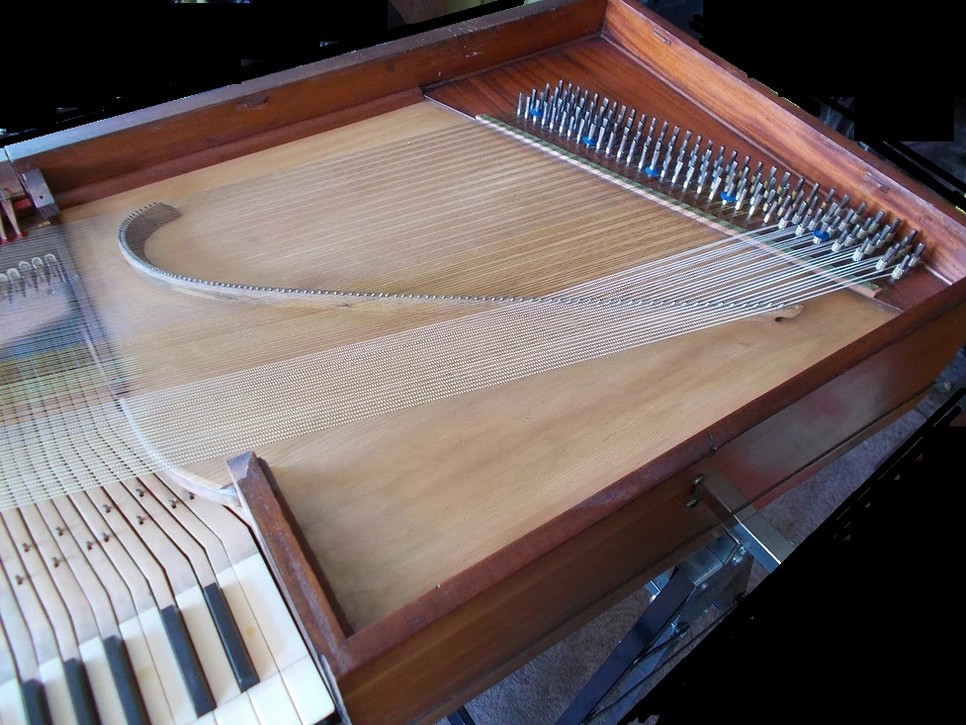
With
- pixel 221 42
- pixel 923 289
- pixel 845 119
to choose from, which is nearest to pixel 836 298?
pixel 923 289

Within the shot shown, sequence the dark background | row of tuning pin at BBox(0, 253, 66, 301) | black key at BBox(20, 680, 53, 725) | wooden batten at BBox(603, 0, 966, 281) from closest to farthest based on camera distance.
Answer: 1. black key at BBox(20, 680, 53, 725)
2. row of tuning pin at BBox(0, 253, 66, 301)
3. wooden batten at BBox(603, 0, 966, 281)
4. the dark background

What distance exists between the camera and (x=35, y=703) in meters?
1.06

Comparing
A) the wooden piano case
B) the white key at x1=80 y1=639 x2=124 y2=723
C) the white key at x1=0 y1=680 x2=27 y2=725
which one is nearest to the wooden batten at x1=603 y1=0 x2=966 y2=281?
the wooden piano case

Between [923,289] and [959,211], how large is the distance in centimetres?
17

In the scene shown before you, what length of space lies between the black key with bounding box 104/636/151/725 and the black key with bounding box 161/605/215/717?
0.19ft

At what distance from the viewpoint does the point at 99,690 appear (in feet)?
3.58

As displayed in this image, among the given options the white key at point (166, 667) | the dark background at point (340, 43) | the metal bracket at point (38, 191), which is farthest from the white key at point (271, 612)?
the dark background at point (340, 43)

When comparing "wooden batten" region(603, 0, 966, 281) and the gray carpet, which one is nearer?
"wooden batten" region(603, 0, 966, 281)

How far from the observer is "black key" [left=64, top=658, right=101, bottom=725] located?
3.47 feet

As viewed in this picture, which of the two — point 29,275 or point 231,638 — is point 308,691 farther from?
point 29,275

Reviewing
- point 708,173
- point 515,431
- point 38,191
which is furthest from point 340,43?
point 515,431

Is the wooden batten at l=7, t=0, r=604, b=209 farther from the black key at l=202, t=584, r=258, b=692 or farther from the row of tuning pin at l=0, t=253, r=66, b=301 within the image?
the black key at l=202, t=584, r=258, b=692

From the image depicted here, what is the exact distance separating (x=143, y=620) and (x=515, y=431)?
1.99ft

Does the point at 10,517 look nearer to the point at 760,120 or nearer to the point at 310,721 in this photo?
the point at 310,721
